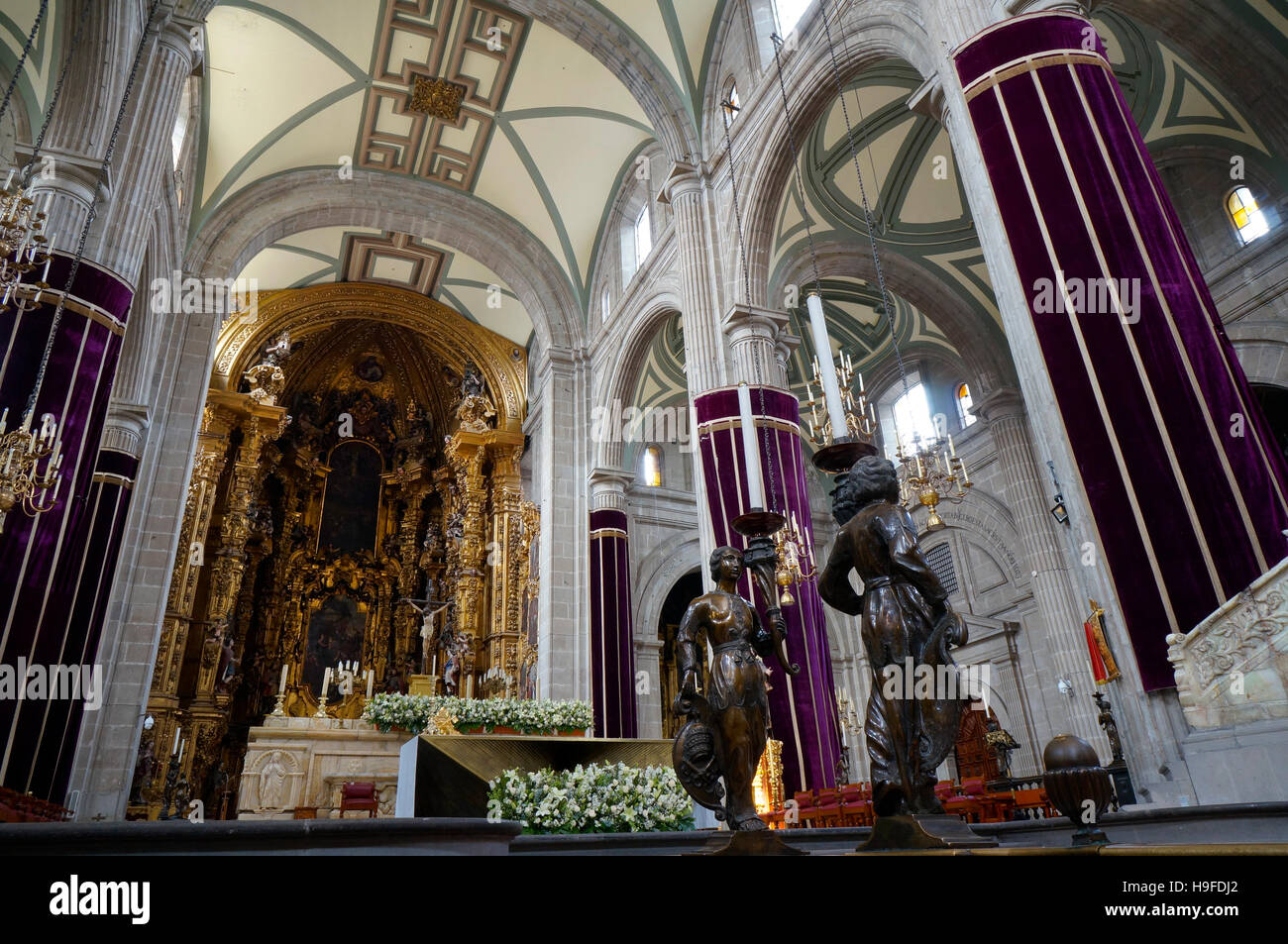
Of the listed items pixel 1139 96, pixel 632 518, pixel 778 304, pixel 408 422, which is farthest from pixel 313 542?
pixel 1139 96

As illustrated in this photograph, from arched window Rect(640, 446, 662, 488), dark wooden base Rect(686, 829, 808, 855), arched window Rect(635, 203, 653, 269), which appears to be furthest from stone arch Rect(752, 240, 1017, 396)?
dark wooden base Rect(686, 829, 808, 855)

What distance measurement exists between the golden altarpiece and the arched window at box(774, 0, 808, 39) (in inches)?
392

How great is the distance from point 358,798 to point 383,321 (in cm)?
1239

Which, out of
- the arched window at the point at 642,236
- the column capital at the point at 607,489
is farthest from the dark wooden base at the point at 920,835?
the arched window at the point at 642,236

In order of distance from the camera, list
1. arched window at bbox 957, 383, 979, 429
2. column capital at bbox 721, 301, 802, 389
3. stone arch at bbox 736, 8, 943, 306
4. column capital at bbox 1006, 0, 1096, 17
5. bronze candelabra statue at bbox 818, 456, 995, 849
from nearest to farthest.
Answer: bronze candelabra statue at bbox 818, 456, 995, 849 < column capital at bbox 1006, 0, 1096, 17 < stone arch at bbox 736, 8, 943, 306 < column capital at bbox 721, 301, 802, 389 < arched window at bbox 957, 383, 979, 429

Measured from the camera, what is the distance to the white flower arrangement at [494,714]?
9.15 m

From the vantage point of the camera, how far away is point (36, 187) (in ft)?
20.6

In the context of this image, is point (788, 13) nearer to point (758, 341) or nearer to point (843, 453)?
point (758, 341)

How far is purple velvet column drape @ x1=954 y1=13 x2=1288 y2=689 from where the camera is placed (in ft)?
13.5

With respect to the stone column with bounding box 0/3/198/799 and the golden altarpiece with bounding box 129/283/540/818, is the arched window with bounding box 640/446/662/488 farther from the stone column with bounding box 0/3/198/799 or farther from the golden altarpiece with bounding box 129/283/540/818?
the stone column with bounding box 0/3/198/799

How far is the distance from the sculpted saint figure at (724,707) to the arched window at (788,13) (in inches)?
367

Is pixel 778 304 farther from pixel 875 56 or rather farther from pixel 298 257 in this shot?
pixel 298 257

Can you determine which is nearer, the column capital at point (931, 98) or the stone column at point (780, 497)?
the column capital at point (931, 98)

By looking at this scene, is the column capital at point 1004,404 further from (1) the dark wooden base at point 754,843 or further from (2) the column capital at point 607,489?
(1) the dark wooden base at point 754,843
